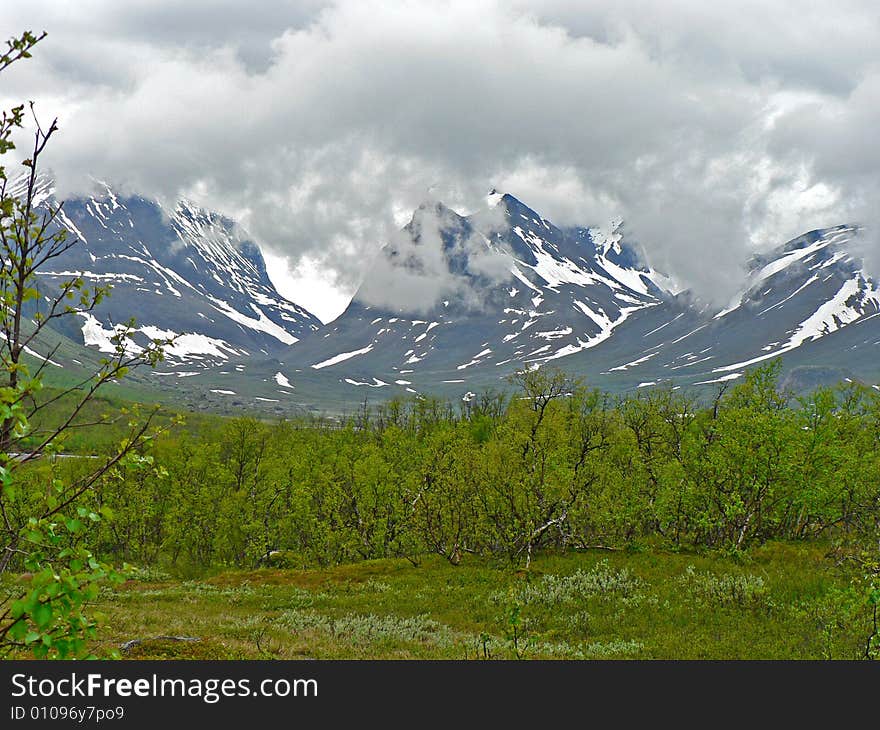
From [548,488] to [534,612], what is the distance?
11.6 meters

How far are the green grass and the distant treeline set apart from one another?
119 inches

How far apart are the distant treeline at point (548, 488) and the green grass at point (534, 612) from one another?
303 cm

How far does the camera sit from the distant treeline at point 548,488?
35250 mm

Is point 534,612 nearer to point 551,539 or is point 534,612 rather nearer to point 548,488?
point 548,488

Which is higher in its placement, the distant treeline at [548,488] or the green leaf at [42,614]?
the green leaf at [42,614]

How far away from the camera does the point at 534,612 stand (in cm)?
2778

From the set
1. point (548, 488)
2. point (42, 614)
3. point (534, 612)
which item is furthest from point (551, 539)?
point (42, 614)

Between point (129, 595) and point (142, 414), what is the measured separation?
36.4m

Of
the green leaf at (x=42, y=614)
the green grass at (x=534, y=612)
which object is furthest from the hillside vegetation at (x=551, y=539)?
the green leaf at (x=42, y=614)

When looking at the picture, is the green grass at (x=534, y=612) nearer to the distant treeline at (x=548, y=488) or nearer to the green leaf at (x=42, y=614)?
the distant treeline at (x=548, y=488)

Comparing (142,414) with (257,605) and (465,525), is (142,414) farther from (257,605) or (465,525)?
(465,525)

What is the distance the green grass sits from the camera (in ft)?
65.0

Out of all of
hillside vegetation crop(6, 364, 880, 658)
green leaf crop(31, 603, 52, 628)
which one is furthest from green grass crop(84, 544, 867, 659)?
green leaf crop(31, 603, 52, 628)
